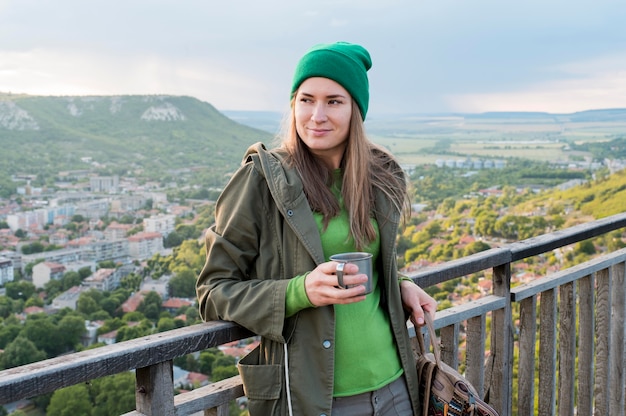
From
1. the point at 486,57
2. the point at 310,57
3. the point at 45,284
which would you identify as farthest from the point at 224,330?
the point at 486,57

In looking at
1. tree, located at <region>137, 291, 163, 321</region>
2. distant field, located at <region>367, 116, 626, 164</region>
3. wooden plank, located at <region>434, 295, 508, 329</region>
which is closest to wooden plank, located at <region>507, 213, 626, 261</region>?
wooden plank, located at <region>434, 295, 508, 329</region>

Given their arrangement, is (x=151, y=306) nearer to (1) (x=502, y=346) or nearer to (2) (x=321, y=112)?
(1) (x=502, y=346)

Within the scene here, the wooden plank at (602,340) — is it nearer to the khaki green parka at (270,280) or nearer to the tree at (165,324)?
the khaki green parka at (270,280)

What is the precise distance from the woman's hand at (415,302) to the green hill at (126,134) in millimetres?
53915

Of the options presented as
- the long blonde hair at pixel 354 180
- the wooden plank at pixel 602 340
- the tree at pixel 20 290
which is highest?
the long blonde hair at pixel 354 180

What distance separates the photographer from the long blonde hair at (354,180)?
1.37 m

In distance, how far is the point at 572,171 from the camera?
38375 mm

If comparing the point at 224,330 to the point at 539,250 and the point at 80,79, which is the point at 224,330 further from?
the point at 80,79

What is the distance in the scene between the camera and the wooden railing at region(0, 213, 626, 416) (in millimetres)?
1091

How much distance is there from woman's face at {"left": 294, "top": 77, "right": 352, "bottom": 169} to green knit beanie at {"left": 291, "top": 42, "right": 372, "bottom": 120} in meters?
0.01

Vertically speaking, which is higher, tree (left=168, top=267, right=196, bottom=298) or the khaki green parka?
the khaki green parka

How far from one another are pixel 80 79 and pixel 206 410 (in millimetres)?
78009

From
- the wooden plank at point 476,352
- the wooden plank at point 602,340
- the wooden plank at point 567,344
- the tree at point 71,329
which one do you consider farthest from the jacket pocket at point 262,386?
the tree at point 71,329

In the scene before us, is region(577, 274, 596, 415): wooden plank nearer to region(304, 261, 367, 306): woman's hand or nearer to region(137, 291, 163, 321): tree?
region(304, 261, 367, 306): woman's hand
